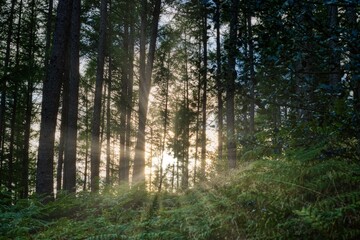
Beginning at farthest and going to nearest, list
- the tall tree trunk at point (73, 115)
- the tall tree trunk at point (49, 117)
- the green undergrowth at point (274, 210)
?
1. the tall tree trunk at point (73, 115)
2. the tall tree trunk at point (49, 117)
3. the green undergrowth at point (274, 210)

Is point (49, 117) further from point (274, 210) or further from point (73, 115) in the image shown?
point (274, 210)

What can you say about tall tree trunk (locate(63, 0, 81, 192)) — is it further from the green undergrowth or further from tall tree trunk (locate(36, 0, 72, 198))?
the green undergrowth

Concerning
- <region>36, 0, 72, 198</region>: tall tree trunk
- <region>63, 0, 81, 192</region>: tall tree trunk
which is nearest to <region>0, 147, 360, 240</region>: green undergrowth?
<region>36, 0, 72, 198</region>: tall tree trunk

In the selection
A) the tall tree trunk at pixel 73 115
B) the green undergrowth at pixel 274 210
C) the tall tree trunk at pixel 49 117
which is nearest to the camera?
the green undergrowth at pixel 274 210

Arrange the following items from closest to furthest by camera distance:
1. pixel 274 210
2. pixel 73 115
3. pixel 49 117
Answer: pixel 274 210 → pixel 49 117 → pixel 73 115

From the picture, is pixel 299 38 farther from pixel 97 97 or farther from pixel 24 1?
pixel 24 1

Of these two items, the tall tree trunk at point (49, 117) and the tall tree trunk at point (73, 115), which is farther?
the tall tree trunk at point (73, 115)

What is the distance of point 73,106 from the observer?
11.8 metres

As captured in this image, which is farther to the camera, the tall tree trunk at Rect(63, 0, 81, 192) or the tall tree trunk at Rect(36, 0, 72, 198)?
the tall tree trunk at Rect(63, 0, 81, 192)

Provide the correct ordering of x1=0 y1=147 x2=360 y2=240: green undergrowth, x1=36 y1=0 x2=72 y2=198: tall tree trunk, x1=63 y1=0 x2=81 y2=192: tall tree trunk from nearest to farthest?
x1=0 y1=147 x2=360 y2=240: green undergrowth → x1=36 y1=0 x2=72 y2=198: tall tree trunk → x1=63 y1=0 x2=81 y2=192: tall tree trunk

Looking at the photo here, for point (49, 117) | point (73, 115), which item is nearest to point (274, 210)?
point (49, 117)

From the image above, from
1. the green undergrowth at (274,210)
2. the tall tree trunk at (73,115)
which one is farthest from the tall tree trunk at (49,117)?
the tall tree trunk at (73,115)

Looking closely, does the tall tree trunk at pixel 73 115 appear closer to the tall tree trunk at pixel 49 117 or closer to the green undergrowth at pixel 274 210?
the tall tree trunk at pixel 49 117

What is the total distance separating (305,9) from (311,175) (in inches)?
65.5
